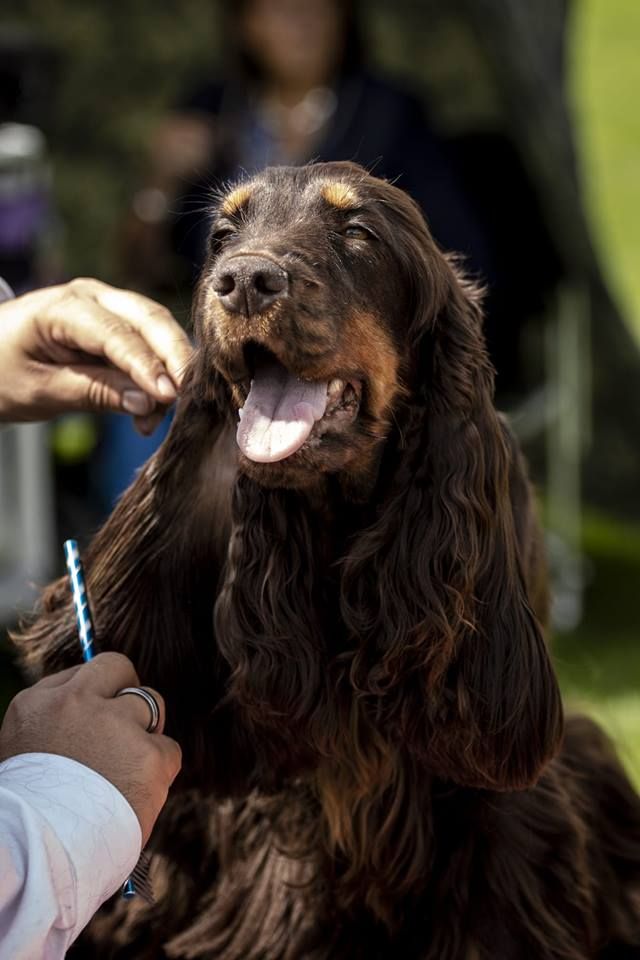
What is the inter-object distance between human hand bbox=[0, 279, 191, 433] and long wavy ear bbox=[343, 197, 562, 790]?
1.21ft

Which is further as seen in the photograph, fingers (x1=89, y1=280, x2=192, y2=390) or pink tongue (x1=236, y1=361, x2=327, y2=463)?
fingers (x1=89, y1=280, x2=192, y2=390)

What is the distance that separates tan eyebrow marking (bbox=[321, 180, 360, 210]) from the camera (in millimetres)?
1696

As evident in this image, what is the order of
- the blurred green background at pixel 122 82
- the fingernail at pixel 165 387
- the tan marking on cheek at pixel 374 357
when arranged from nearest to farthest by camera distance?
the tan marking on cheek at pixel 374 357, the fingernail at pixel 165 387, the blurred green background at pixel 122 82

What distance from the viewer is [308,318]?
5.18 feet

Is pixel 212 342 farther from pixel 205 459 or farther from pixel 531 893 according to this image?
pixel 531 893

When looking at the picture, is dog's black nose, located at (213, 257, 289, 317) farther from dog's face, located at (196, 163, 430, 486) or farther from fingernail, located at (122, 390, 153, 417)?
fingernail, located at (122, 390, 153, 417)

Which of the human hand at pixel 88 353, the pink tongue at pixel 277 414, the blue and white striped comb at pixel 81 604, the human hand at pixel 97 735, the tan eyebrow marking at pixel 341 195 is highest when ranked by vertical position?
the tan eyebrow marking at pixel 341 195

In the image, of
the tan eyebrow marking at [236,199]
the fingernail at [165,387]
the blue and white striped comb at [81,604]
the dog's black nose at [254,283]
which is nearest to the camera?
the dog's black nose at [254,283]

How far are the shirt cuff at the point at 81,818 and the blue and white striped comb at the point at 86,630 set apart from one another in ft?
0.83

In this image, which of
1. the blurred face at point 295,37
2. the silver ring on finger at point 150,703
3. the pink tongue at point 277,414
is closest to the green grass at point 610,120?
the blurred face at point 295,37

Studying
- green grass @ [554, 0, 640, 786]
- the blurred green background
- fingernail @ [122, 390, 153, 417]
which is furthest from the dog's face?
the blurred green background

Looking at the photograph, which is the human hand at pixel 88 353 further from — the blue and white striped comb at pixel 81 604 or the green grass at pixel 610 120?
the green grass at pixel 610 120

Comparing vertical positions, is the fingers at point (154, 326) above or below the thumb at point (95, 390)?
above

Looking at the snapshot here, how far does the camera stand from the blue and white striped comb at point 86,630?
1836 millimetres
